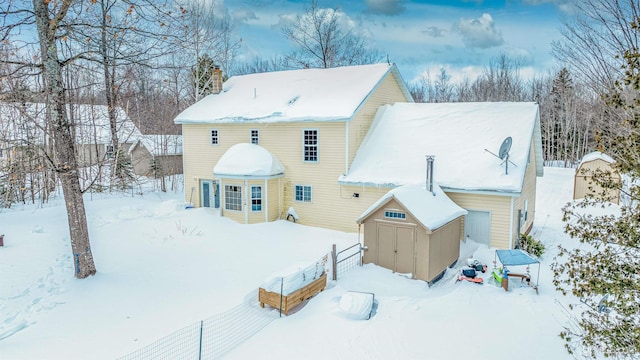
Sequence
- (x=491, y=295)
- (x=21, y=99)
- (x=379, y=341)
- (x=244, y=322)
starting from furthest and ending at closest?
(x=21, y=99) < (x=491, y=295) < (x=244, y=322) < (x=379, y=341)

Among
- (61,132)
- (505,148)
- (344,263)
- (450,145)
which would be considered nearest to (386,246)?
(344,263)

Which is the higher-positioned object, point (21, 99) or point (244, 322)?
point (21, 99)

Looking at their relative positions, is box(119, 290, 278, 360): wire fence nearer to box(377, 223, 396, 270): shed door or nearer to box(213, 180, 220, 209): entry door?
box(377, 223, 396, 270): shed door

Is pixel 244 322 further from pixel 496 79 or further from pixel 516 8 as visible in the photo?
pixel 496 79

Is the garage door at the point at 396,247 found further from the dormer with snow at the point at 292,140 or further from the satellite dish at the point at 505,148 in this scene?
the satellite dish at the point at 505,148


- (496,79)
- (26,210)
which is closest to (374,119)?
(26,210)

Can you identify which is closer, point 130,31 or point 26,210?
point 130,31

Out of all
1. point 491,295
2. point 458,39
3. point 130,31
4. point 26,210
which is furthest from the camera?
point 458,39
